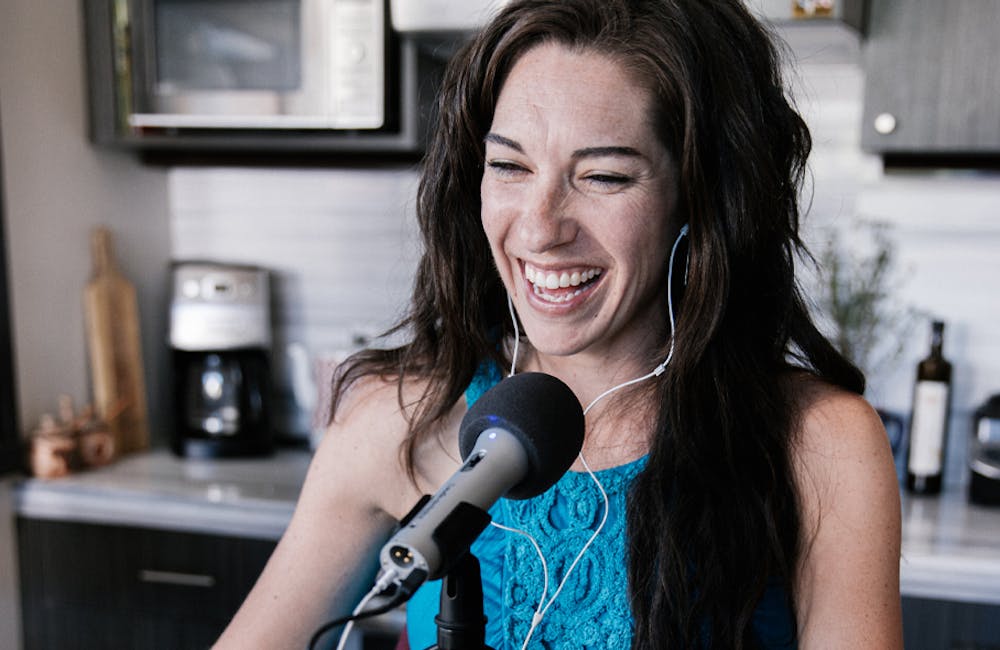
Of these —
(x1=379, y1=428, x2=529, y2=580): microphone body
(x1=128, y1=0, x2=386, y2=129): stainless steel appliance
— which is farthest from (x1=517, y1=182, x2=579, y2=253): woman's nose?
(x1=128, y1=0, x2=386, y2=129): stainless steel appliance

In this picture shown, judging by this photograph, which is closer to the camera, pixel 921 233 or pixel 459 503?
pixel 459 503

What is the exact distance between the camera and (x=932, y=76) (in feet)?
6.10

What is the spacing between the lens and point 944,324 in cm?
208

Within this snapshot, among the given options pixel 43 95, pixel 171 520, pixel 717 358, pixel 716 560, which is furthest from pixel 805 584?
pixel 43 95

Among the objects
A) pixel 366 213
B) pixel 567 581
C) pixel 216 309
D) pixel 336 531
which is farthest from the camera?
pixel 366 213

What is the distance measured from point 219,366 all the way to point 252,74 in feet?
2.36

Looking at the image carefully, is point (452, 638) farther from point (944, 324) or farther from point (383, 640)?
point (944, 324)

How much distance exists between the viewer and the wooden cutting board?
7.75 feet

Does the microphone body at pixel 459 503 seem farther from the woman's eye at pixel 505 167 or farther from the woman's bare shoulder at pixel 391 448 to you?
the woman's bare shoulder at pixel 391 448

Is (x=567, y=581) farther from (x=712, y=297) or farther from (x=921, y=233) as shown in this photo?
(x=921, y=233)

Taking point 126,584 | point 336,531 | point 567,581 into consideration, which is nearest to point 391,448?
point 336,531

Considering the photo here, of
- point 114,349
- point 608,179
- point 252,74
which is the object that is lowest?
point 114,349

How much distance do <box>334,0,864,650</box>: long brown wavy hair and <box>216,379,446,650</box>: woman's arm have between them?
35cm

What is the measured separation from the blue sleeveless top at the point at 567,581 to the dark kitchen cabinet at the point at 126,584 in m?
0.98
